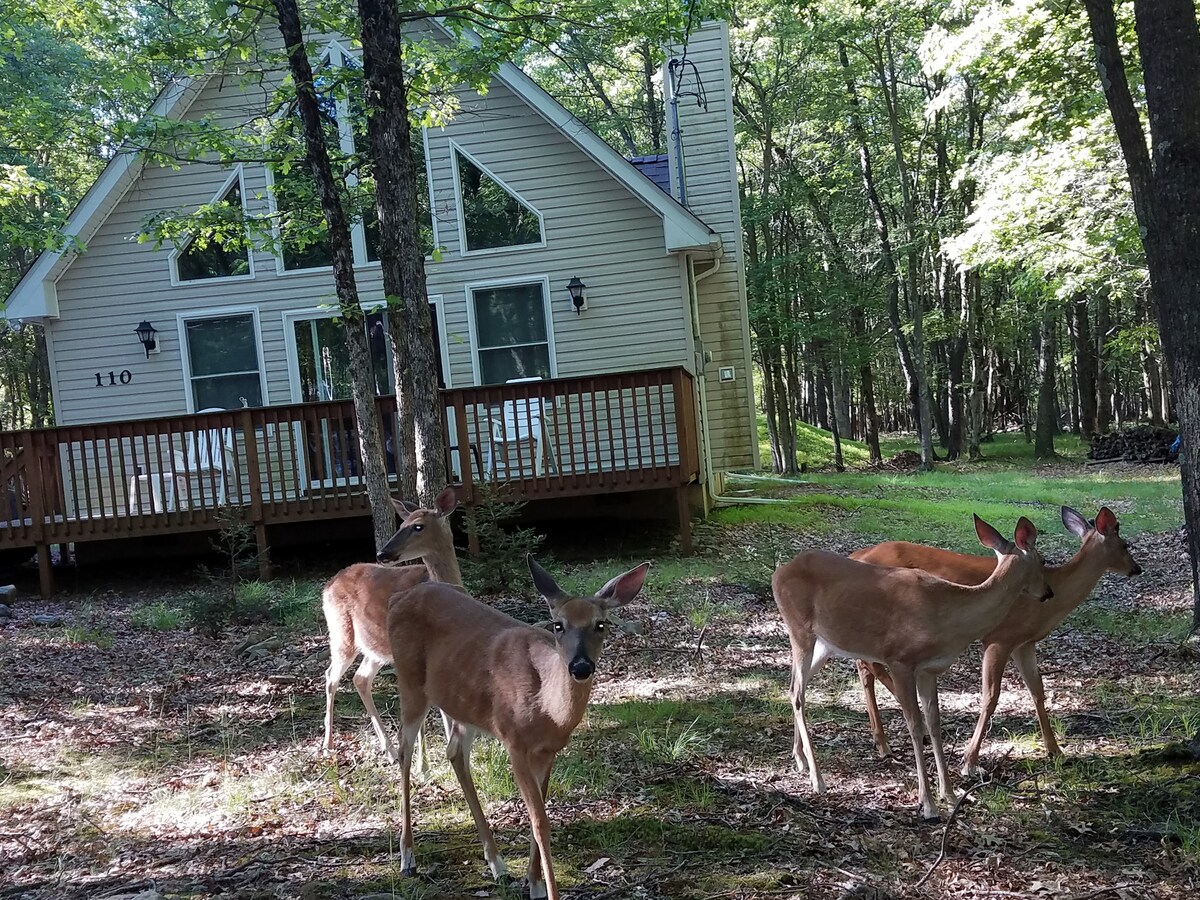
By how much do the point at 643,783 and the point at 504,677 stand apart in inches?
54.3

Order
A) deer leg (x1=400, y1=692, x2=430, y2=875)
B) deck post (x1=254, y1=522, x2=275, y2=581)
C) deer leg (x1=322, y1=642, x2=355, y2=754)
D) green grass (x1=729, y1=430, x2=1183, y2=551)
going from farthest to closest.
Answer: green grass (x1=729, y1=430, x2=1183, y2=551), deck post (x1=254, y1=522, x2=275, y2=581), deer leg (x1=322, y1=642, x2=355, y2=754), deer leg (x1=400, y1=692, x2=430, y2=875)

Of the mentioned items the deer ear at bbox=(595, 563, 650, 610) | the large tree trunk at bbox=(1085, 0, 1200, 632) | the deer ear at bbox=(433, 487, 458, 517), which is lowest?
the deer ear at bbox=(595, 563, 650, 610)

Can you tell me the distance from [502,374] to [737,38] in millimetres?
15996

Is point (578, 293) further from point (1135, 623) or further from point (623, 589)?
point (623, 589)

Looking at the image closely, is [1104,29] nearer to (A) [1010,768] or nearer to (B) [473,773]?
(A) [1010,768]

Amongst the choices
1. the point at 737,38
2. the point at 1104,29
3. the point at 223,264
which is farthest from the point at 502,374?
the point at 737,38

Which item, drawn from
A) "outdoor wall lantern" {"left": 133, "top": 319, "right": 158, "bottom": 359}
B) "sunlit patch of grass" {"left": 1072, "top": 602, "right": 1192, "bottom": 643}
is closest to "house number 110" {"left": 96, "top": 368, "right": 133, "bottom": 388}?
"outdoor wall lantern" {"left": 133, "top": 319, "right": 158, "bottom": 359}

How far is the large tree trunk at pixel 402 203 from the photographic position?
7320 mm

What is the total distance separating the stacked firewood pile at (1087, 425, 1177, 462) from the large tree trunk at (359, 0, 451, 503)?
20328 millimetres

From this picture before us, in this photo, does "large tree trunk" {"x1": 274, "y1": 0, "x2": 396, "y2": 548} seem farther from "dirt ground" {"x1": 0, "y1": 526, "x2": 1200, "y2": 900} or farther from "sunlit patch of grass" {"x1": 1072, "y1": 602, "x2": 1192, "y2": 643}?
"sunlit patch of grass" {"x1": 1072, "y1": 602, "x2": 1192, "y2": 643}

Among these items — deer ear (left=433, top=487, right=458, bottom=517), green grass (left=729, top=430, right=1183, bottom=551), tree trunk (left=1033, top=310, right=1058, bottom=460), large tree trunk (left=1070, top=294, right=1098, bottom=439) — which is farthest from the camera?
large tree trunk (left=1070, top=294, right=1098, bottom=439)

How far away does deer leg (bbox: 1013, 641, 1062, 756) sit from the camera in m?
4.68

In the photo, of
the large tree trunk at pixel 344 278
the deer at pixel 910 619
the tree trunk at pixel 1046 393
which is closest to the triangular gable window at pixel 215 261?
the large tree trunk at pixel 344 278

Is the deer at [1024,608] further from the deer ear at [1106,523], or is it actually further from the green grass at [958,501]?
the green grass at [958,501]
